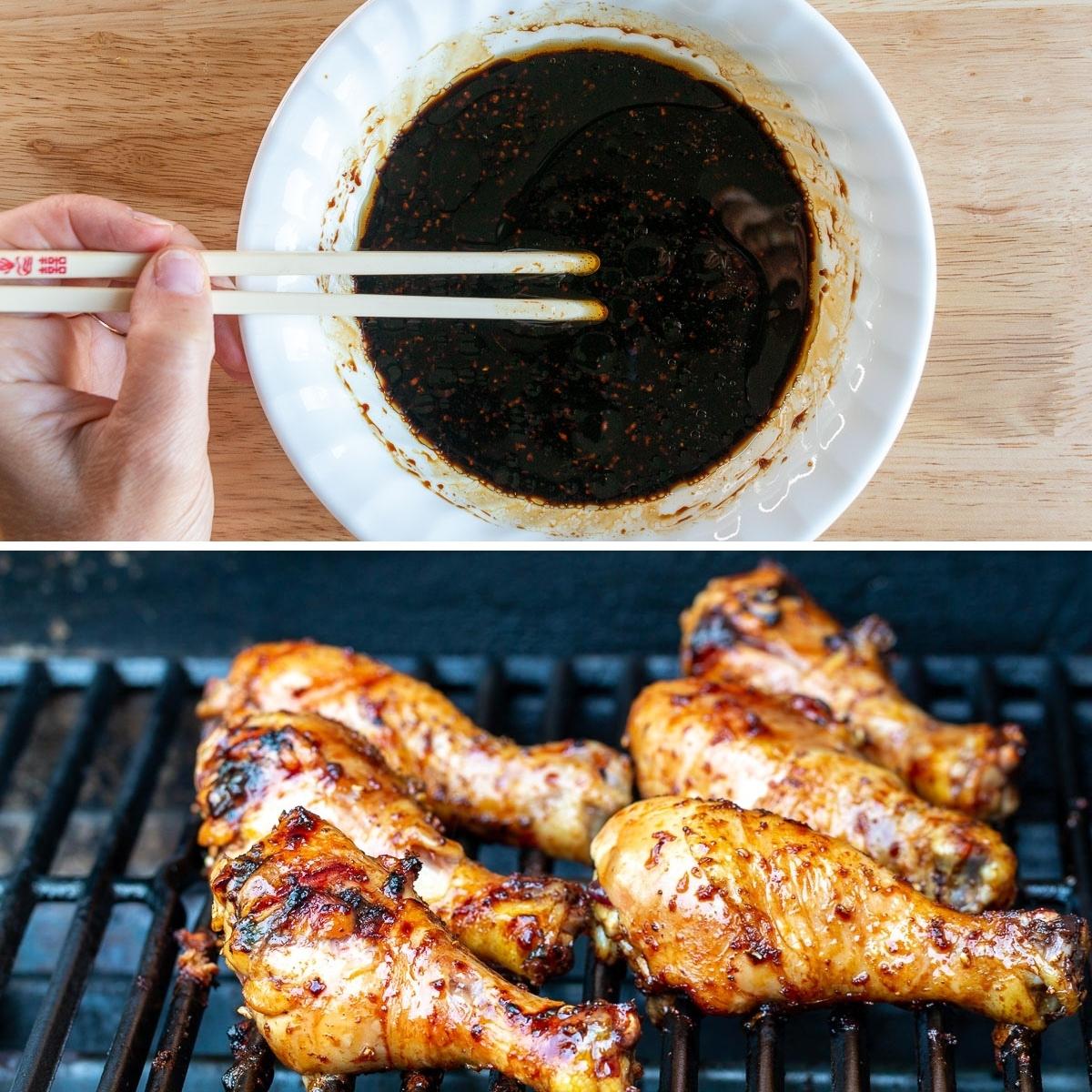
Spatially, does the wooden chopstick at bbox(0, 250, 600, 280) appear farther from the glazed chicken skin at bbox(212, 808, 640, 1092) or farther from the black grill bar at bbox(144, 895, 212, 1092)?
the black grill bar at bbox(144, 895, 212, 1092)

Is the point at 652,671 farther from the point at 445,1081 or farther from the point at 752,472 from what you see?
the point at 445,1081

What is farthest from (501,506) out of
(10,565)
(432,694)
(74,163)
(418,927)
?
(10,565)

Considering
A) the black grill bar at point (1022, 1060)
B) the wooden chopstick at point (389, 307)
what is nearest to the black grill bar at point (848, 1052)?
the black grill bar at point (1022, 1060)

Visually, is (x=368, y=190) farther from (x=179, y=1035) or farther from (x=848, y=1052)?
(x=848, y=1052)

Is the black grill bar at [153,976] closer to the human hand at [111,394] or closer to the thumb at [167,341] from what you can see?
the human hand at [111,394]

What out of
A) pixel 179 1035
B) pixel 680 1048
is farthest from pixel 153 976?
pixel 680 1048

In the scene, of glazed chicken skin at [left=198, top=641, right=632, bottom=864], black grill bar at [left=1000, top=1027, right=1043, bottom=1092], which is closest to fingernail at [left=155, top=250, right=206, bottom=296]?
glazed chicken skin at [left=198, top=641, right=632, bottom=864]
